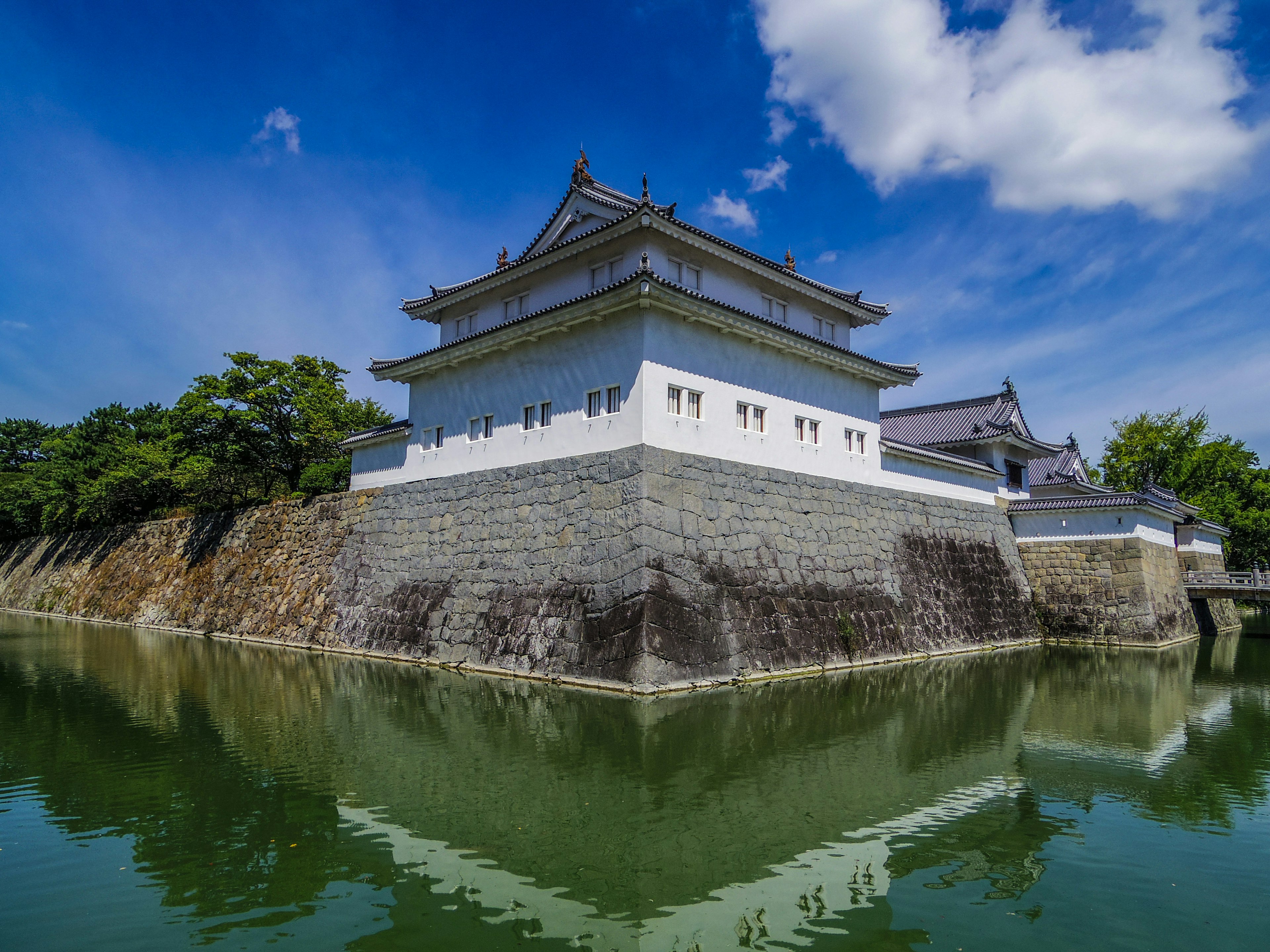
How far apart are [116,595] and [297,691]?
1844cm

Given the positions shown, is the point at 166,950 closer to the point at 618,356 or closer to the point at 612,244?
the point at 618,356

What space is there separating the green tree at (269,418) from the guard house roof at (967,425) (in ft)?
54.8

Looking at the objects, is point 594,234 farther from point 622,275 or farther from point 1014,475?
point 1014,475

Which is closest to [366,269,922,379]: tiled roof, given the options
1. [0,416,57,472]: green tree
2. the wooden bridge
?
the wooden bridge

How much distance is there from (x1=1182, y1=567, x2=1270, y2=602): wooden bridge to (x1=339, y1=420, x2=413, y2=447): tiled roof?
2123 centimetres

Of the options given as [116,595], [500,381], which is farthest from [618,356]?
[116,595]

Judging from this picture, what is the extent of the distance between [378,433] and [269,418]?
6.74 meters

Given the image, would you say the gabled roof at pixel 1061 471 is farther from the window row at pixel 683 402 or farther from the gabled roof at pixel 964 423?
the window row at pixel 683 402

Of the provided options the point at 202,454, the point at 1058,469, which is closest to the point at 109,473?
the point at 202,454

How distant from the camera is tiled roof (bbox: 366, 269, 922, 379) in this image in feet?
39.0

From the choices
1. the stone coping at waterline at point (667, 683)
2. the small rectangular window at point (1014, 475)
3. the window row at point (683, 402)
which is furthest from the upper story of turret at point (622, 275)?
the small rectangular window at point (1014, 475)

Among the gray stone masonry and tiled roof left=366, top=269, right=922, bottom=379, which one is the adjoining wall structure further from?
tiled roof left=366, top=269, right=922, bottom=379

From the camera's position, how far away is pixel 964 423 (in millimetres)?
22578

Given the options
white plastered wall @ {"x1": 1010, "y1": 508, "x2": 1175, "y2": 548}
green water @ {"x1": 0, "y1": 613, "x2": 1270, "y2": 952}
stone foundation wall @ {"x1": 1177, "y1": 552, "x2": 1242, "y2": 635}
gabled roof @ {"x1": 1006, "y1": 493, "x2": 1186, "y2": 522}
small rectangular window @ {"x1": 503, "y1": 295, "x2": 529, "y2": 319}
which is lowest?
green water @ {"x1": 0, "y1": 613, "x2": 1270, "y2": 952}
